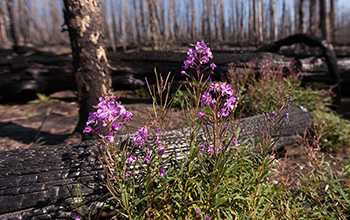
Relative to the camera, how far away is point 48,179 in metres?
1.92

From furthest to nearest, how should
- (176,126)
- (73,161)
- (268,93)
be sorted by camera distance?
(268,93)
(176,126)
(73,161)

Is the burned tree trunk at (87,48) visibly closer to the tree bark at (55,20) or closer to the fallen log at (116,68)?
the fallen log at (116,68)

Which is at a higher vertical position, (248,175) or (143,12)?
(143,12)

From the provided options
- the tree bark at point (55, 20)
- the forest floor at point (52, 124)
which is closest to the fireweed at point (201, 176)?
the forest floor at point (52, 124)

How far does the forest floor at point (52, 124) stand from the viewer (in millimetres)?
3453

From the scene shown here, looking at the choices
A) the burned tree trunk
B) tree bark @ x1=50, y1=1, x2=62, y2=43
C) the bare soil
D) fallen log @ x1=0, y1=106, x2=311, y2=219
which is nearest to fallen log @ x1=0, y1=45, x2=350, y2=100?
the bare soil

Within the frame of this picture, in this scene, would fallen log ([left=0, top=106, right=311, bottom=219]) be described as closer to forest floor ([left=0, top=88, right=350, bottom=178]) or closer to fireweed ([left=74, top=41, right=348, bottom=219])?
fireweed ([left=74, top=41, right=348, bottom=219])

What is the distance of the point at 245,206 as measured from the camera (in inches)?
74.4

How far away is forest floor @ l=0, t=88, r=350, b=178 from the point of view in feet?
11.3

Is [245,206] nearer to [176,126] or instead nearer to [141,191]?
[141,191]

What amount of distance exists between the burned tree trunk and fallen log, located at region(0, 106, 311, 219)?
3.61 ft

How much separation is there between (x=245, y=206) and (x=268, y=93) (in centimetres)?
279

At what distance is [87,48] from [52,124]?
1.81 meters

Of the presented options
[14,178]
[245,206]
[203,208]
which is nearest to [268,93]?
[245,206]
